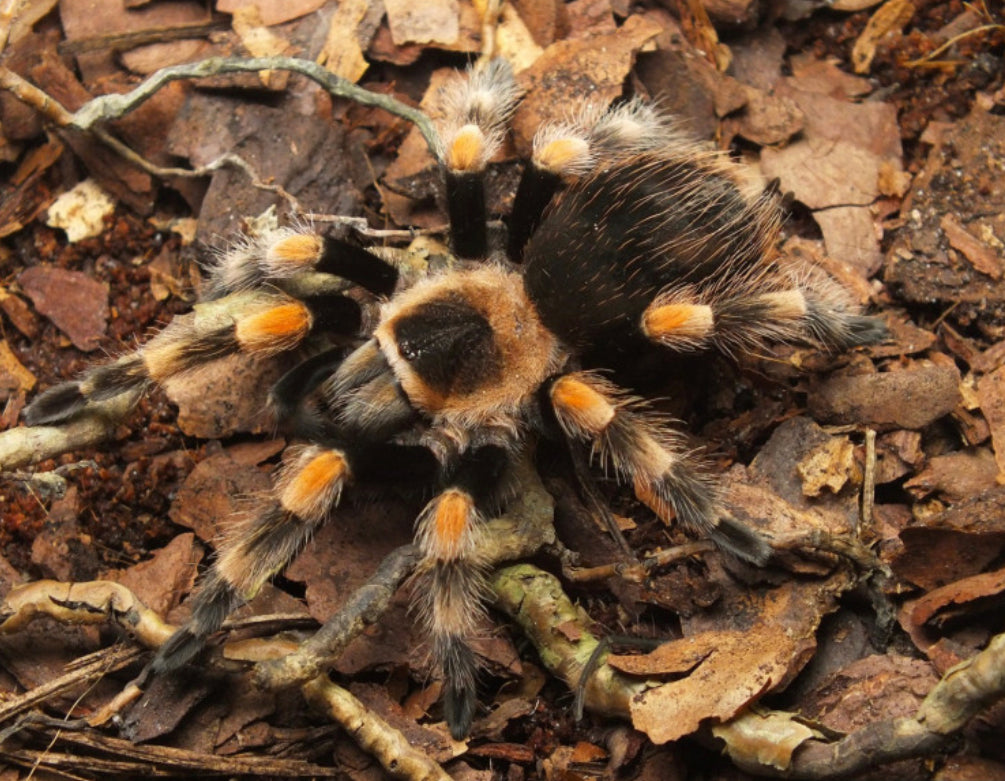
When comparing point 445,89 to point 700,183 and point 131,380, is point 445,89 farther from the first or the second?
point 131,380

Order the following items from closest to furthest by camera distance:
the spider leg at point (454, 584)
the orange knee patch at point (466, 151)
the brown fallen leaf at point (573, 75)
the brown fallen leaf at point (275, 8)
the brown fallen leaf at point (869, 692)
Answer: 1. the brown fallen leaf at point (869, 692)
2. the spider leg at point (454, 584)
3. the orange knee patch at point (466, 151)
4. the brown fallen leaf at point (573, 75)
5. the brown fallen leaf at point (275, 8)

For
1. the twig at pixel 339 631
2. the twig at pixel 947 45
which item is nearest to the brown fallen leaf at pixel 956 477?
the twig at pixel 339 631

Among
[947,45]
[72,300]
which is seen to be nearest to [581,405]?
[72,300]

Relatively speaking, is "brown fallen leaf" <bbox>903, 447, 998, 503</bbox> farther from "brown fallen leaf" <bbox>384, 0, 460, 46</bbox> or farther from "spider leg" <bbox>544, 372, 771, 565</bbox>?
"brown fallen leaf" <bbox>384, 0, 460, 46</bbox>

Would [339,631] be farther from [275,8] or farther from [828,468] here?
[275,8]

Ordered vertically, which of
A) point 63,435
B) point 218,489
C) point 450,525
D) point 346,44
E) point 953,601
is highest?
point 346,44

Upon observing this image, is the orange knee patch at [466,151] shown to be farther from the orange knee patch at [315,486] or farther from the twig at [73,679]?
the twig at [73,679]

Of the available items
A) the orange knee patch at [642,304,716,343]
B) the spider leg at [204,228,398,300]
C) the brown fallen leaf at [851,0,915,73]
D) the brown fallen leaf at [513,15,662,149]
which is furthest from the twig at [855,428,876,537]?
the brown fallen leaf at [851,0,915,73]
